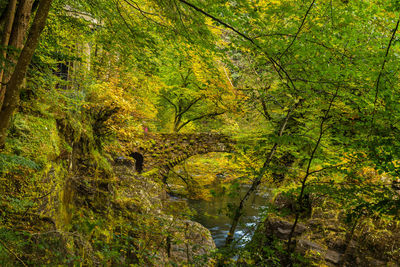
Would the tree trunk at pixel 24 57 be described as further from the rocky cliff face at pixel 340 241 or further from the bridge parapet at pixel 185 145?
the bridge parapet at pixel 185 145

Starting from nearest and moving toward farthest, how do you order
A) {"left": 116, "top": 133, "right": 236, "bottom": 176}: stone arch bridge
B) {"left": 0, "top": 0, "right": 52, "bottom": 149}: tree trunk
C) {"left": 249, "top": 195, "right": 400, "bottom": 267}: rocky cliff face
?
{"left": 0, "top": 0, "right": 52, "bottom": 149}: tree trunk, {"left": 249, "top": 195, "right": 400, "bottom": 267}: rocky cliff face, {"left": 116, "top": 133, "right": 236, "bottom": 176}: stone arch bridge

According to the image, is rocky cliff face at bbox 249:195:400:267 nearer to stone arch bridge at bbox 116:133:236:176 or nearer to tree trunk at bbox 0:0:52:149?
tree trunk at bbox 0:0:52:149

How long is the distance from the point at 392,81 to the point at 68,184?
5.08 meters

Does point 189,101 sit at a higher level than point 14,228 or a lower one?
higher

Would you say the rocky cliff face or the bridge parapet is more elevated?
the bridge parapet

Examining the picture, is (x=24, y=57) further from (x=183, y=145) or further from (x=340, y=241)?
(x=183, y=145)

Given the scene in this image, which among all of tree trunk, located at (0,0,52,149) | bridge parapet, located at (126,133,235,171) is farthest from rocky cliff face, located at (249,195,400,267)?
bridge parapet, located at (126,133,235,171)

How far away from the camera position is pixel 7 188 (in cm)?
298

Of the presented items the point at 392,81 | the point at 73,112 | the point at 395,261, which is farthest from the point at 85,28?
the point at 395,261

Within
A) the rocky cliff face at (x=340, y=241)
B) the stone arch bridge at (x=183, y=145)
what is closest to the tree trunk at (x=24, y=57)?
the rocky cliff face at (x=340, y=241)

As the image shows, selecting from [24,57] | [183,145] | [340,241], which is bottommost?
[340,241]

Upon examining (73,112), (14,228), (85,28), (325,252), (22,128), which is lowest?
(325,252)

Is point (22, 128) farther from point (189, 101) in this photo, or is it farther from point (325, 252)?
point (189, 101)

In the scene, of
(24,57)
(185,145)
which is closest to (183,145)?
(185,145)
